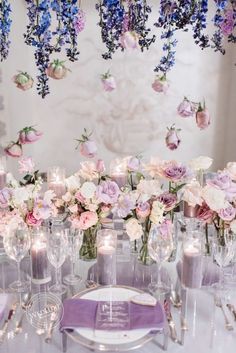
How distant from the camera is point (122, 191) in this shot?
1.42 m

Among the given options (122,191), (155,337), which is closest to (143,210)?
(122,191)

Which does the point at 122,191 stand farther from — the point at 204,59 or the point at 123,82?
the point at 204,59

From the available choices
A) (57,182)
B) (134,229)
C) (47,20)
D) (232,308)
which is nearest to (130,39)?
(47,20)

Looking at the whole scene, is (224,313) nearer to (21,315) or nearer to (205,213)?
(205,213)

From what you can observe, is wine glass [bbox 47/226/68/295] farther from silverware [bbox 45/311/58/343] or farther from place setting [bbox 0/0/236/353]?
silverware [bbox 45/311/58/343]

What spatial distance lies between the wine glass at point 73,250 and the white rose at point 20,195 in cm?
21

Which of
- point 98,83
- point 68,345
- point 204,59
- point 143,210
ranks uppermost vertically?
point 204,59

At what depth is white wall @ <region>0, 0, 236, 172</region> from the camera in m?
3.08

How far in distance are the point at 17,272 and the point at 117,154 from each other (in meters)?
1.99

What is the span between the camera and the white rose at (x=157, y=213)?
52.9 inches

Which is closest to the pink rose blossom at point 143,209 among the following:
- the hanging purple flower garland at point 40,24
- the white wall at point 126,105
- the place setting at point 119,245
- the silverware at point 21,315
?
the place setting at point 119,245

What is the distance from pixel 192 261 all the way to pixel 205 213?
0.20 meters

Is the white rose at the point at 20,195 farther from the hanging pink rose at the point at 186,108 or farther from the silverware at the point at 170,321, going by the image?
the hanging pink rose at the point at 186,108

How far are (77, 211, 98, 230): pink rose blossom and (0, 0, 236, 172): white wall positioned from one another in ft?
5.83
